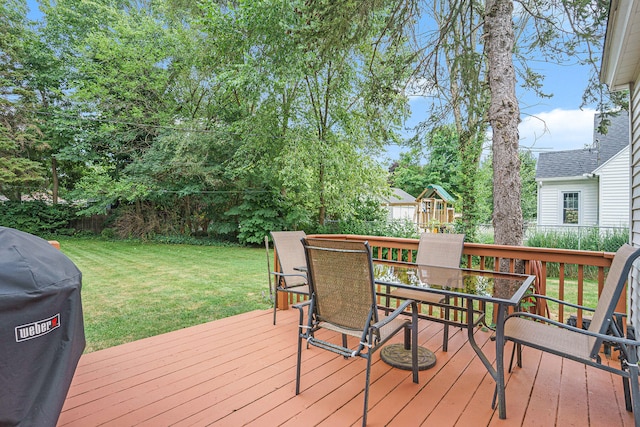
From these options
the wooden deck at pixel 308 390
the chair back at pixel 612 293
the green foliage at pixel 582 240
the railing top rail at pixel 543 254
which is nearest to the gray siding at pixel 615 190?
the green foliage at pixel 582 240

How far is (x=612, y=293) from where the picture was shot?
174cm

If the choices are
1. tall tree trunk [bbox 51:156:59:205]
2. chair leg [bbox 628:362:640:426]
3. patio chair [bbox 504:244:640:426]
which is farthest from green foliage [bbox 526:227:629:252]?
tall tree trunk [bbox 51:156:59:205]

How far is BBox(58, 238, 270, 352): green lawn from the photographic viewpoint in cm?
426

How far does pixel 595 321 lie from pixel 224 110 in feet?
40.3

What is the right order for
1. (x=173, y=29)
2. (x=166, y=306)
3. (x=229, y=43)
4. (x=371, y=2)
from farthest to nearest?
(x=173, y=29) → (x=229, y=43) → (x=166, y=306) → (x=371, y=2)

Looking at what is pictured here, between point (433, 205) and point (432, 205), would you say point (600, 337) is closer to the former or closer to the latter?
point (433, 205)

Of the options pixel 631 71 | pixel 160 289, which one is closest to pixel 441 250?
pixel 631 71

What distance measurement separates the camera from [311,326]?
87.7 inches

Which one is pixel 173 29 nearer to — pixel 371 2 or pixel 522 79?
pixel 371 2

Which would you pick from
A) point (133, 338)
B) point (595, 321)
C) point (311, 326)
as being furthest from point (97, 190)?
point (595, 321)

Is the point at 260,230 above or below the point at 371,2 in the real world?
below

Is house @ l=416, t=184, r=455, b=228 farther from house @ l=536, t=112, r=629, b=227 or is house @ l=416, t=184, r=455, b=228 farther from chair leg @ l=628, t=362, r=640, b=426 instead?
chair leg @ l=628, t=362, r=640, b=426

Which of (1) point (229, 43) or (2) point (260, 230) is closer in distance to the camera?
(1) point (229, 43)

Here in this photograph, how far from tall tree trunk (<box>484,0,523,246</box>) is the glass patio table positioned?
4.93 ft
